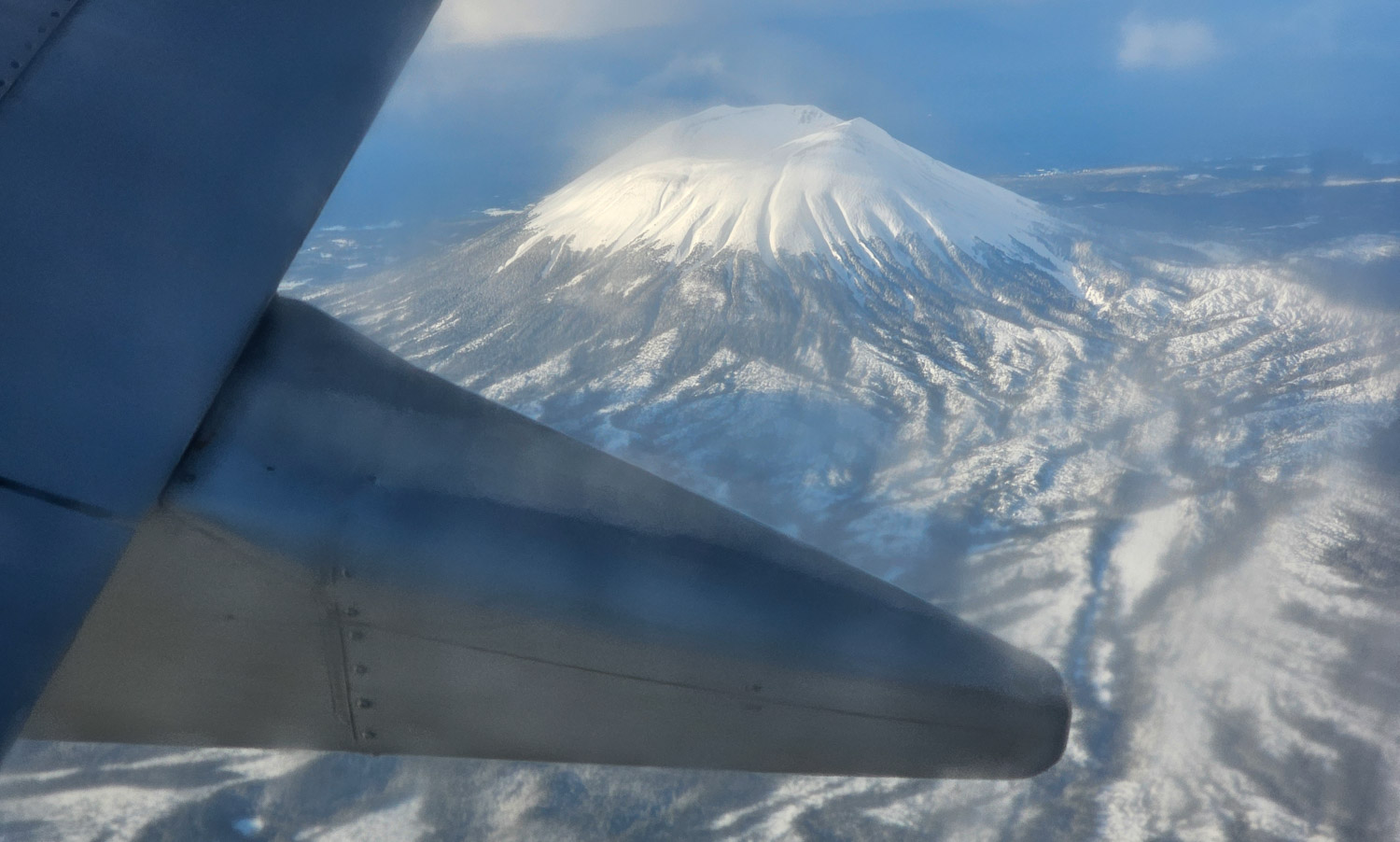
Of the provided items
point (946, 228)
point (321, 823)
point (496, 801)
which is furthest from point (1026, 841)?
point (946, 228)

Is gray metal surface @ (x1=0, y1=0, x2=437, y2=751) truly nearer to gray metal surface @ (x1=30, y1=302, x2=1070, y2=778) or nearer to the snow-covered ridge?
gray metal surface @ (x1=30, y1=302, x2=1070, y2=778)

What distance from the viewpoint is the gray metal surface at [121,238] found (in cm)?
211

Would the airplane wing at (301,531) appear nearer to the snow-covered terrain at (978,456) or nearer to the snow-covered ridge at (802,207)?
Answer: the snow-covered terrain at (978,456)

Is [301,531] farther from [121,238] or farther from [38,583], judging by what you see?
[121,238]

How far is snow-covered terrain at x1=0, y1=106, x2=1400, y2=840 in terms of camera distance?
1335 cm

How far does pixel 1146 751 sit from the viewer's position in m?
15.5

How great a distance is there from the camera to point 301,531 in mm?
2473

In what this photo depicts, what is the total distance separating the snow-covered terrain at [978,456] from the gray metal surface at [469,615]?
10.3m

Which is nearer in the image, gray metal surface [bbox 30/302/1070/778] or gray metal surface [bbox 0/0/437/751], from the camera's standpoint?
gray metal surface [bbox 0/0/437/751]

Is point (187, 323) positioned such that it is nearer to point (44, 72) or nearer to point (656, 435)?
point (44, 72)

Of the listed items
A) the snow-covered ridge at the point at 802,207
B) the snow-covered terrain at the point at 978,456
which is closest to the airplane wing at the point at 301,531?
the snow-covered terrain at the point at 978,456

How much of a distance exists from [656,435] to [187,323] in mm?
33608

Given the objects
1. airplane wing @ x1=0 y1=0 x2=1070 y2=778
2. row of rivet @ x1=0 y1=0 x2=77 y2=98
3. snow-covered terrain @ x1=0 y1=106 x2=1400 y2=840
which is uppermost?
snow-covered terrain @ x1=0 y1=106 x2=1400 y2=840

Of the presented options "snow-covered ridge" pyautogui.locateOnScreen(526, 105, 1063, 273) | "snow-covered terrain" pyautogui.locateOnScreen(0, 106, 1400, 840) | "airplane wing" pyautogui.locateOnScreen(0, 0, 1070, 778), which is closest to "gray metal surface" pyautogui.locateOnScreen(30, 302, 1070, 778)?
"airplane wing" pyautogui.locateOnScreen(0, 0, 1070, 778)
